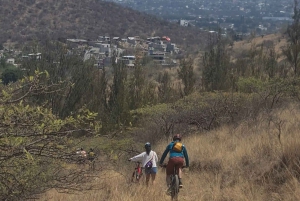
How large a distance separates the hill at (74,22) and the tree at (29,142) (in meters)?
60.6

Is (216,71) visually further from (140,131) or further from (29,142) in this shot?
(29,142)

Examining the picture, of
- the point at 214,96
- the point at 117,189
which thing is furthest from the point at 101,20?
the point at 117,189

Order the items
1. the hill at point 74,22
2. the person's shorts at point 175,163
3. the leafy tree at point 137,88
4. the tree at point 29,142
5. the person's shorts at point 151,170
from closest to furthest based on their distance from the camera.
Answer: the tree at point 29,142
the person's shorts at point 175,163
the person's shorts at point 151,170
the leafy tree at point 137,88
the hill at point 74,22

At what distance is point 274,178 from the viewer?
7953 millimetres

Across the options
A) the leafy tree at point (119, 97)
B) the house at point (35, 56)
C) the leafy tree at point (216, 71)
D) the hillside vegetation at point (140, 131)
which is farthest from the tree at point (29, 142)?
the leafy tree at point (216, 71)

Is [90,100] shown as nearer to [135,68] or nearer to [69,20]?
[135,68]

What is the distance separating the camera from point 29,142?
4688mm

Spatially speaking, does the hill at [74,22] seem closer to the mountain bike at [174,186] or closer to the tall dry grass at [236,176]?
the tall dry grass at [236,176]

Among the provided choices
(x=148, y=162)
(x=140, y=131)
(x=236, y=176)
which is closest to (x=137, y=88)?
(x=140, y=131)

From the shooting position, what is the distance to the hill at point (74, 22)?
72.3 m

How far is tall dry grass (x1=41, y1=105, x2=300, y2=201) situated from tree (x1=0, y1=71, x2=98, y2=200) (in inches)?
80.7

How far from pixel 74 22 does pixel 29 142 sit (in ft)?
257

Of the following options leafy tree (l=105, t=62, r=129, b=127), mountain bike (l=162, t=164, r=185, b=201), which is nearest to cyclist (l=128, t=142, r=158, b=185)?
mountain bike (l=162, t=164, r=185, b=201)

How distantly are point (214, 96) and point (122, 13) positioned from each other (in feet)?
252
